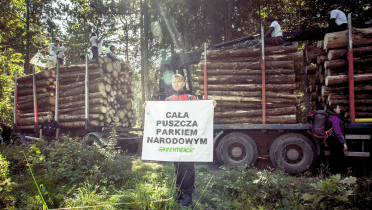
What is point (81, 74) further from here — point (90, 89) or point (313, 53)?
point (313, 53)

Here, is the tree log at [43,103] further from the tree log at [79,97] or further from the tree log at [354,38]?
the tree log at [354,38]

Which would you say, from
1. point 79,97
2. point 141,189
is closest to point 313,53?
point 141,189

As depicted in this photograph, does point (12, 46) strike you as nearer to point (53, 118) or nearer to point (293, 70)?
A: point (53, 118)

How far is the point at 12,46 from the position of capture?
2055 cm

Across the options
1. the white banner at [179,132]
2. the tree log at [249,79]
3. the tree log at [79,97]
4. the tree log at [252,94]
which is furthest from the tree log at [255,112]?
the tree log at [79,97]

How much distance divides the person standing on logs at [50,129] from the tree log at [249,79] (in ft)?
18.0

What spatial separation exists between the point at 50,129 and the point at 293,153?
787 centimetres

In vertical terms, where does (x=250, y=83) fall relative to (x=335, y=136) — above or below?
above

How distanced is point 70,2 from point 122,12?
6949mm

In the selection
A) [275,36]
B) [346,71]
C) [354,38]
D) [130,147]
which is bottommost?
[130,147]

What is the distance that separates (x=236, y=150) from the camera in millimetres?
6059

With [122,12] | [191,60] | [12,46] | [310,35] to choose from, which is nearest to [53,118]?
[191,60]

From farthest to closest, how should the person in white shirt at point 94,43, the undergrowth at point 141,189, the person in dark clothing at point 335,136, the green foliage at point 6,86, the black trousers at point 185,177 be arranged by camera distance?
the green foliage at point 6,86 → the person in white shirt at point 94,43 → the person in dark clothing at point 335,136 → the black trousers at point 185,177 → the undergrowth at point 141,189

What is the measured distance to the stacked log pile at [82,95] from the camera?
7.94 meters
